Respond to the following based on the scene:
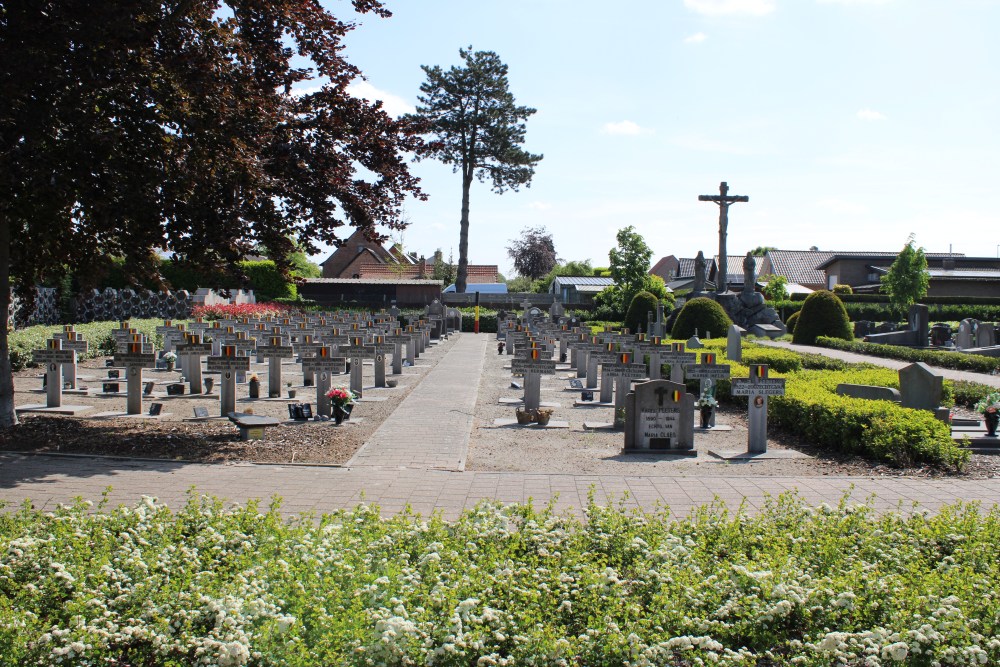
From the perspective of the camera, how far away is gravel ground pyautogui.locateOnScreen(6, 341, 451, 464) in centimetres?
980

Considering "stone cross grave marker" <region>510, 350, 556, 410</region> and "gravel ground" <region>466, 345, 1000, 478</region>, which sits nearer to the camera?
"gravel ground" <region>466, 345, 1000, 478</region>

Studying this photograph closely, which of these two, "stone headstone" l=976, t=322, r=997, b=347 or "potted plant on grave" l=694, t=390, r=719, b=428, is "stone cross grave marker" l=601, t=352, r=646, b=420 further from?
"stone headstone" l=976, t=322, r=997, b=347

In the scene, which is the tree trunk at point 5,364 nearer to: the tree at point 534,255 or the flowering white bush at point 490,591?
the flowering white bush at point 490,591

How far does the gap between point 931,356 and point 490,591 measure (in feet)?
80.1

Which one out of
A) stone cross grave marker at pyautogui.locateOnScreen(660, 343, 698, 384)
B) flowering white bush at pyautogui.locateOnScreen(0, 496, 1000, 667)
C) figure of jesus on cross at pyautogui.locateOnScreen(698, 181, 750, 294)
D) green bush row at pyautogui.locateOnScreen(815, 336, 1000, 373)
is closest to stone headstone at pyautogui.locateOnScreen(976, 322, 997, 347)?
green bush row at pyautogui.locateOnScreen(815, 336, 1000, 373)

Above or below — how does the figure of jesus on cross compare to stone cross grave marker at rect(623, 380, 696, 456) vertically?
above

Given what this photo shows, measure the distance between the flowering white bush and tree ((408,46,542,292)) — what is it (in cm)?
4643

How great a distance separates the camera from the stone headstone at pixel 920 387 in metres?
11.4

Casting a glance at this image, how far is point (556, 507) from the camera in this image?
7.28 m

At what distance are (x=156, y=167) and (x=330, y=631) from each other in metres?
8.00

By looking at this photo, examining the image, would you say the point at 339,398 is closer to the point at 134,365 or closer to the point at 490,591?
the point at 134,365

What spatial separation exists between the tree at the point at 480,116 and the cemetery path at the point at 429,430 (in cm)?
3308

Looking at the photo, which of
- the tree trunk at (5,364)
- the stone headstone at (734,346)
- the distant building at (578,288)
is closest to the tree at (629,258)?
the distant building at (578,288)

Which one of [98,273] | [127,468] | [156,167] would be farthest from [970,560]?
[98,273]
